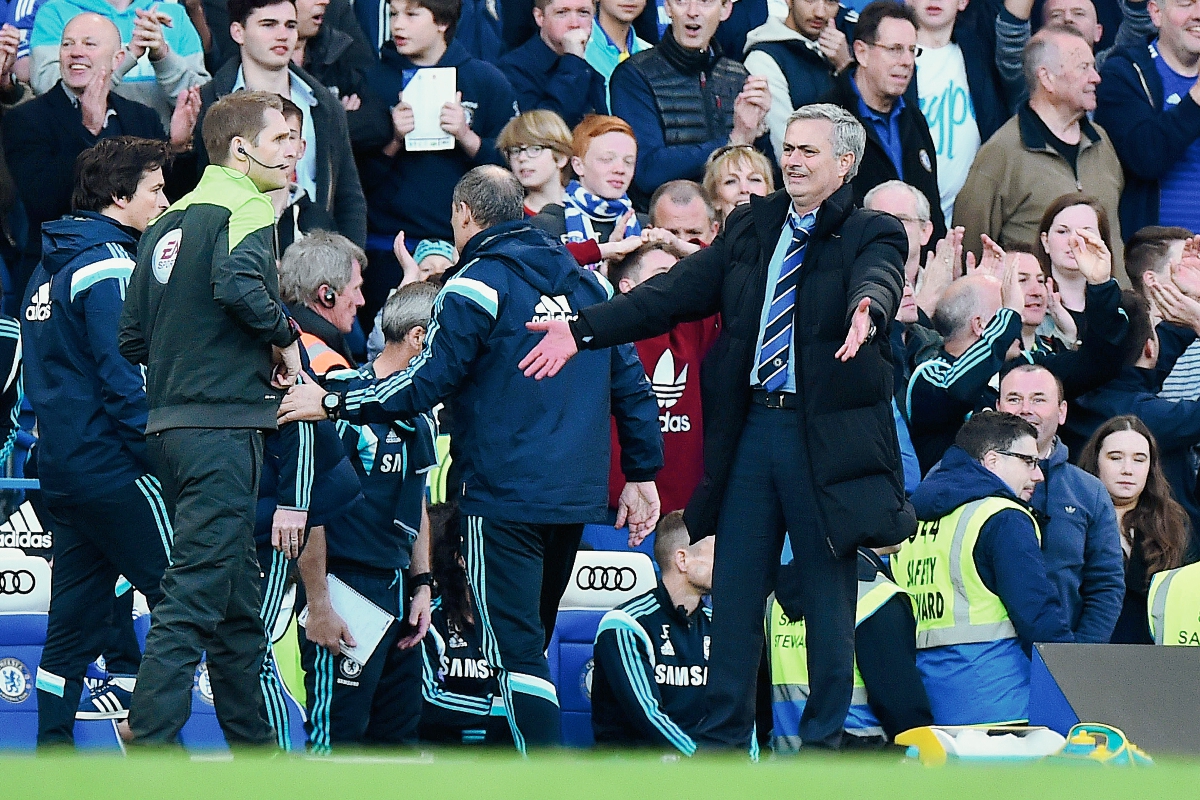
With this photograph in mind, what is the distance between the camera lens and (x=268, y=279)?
18.8 feet

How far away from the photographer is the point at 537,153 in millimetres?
8227

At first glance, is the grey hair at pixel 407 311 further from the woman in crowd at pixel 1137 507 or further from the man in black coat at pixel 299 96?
the woman in crowd at pixel 1137 507

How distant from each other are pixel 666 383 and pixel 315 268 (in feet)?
4.89

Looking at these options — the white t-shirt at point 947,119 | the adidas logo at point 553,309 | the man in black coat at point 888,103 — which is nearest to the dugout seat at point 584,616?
the adidas logo at point 553,309

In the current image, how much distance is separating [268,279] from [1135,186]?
18.2 ft

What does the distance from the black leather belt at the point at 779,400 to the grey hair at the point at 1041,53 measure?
14.1 feet

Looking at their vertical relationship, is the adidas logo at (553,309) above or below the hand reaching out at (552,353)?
above

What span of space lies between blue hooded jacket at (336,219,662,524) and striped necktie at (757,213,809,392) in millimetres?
944

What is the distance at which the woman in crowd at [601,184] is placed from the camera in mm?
8336

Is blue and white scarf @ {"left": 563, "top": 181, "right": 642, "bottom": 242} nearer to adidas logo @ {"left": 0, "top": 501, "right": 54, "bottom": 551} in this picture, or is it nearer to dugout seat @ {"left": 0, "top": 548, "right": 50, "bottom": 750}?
adidas logo @ {"left": 0, "top": 501, "right": 54, "bottom": 551}

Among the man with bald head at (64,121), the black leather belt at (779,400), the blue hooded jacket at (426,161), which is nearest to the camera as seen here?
the black leather belt at (779,400)

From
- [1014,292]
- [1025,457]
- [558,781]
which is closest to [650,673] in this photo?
[1025,457]

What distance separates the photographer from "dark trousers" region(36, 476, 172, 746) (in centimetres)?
620

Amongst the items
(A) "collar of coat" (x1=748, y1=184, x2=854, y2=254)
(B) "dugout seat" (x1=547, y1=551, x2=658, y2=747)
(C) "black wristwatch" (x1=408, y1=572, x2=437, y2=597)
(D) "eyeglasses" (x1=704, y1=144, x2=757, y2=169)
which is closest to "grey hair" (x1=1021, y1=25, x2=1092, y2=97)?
(D) "eyeglasses" (x1=704, y1=144, x2=757, y2=169)
